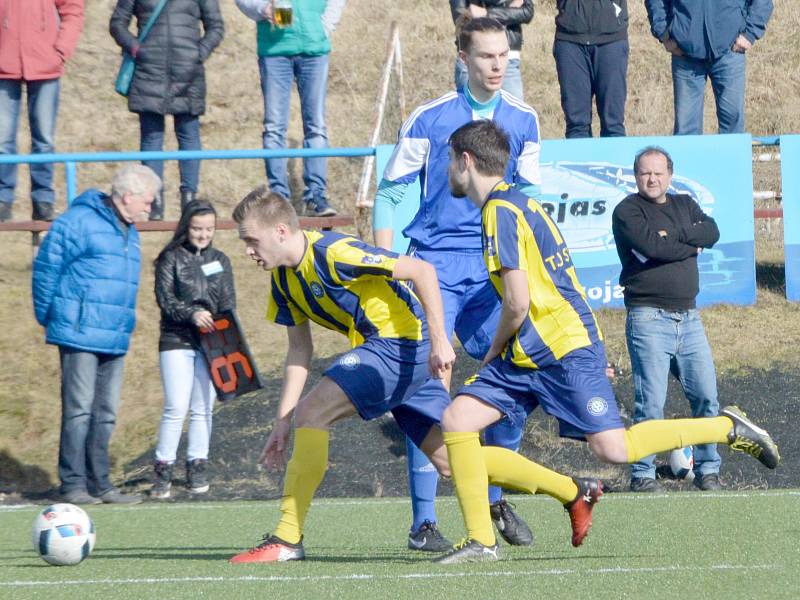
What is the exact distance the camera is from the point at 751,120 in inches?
682

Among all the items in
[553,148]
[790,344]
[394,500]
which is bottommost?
[394,500]

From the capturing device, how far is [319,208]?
11945mm

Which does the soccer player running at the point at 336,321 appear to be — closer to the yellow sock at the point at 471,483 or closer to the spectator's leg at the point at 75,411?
the yellow sock at the point at 471,483

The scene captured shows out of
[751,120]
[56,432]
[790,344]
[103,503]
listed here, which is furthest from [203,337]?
[751,120]

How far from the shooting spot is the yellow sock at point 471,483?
19.1ft

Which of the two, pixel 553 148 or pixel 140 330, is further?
pixel 140 330

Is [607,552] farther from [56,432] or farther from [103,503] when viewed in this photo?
[56,432]

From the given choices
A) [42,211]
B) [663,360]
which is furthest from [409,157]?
[42,211]

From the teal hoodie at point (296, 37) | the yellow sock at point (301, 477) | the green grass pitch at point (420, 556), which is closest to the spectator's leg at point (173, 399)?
the green grass pitch at point (420, 556)

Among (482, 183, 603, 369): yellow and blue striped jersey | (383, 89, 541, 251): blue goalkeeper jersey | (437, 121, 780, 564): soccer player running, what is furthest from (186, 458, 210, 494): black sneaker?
(482, 183, 603, 369): yellow and blue striped jersey

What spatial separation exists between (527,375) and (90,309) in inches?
165

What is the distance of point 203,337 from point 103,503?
53.2 inches

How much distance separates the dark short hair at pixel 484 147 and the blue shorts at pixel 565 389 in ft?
2.79

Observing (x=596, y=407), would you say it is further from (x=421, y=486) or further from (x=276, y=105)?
(x=276, y=105)
